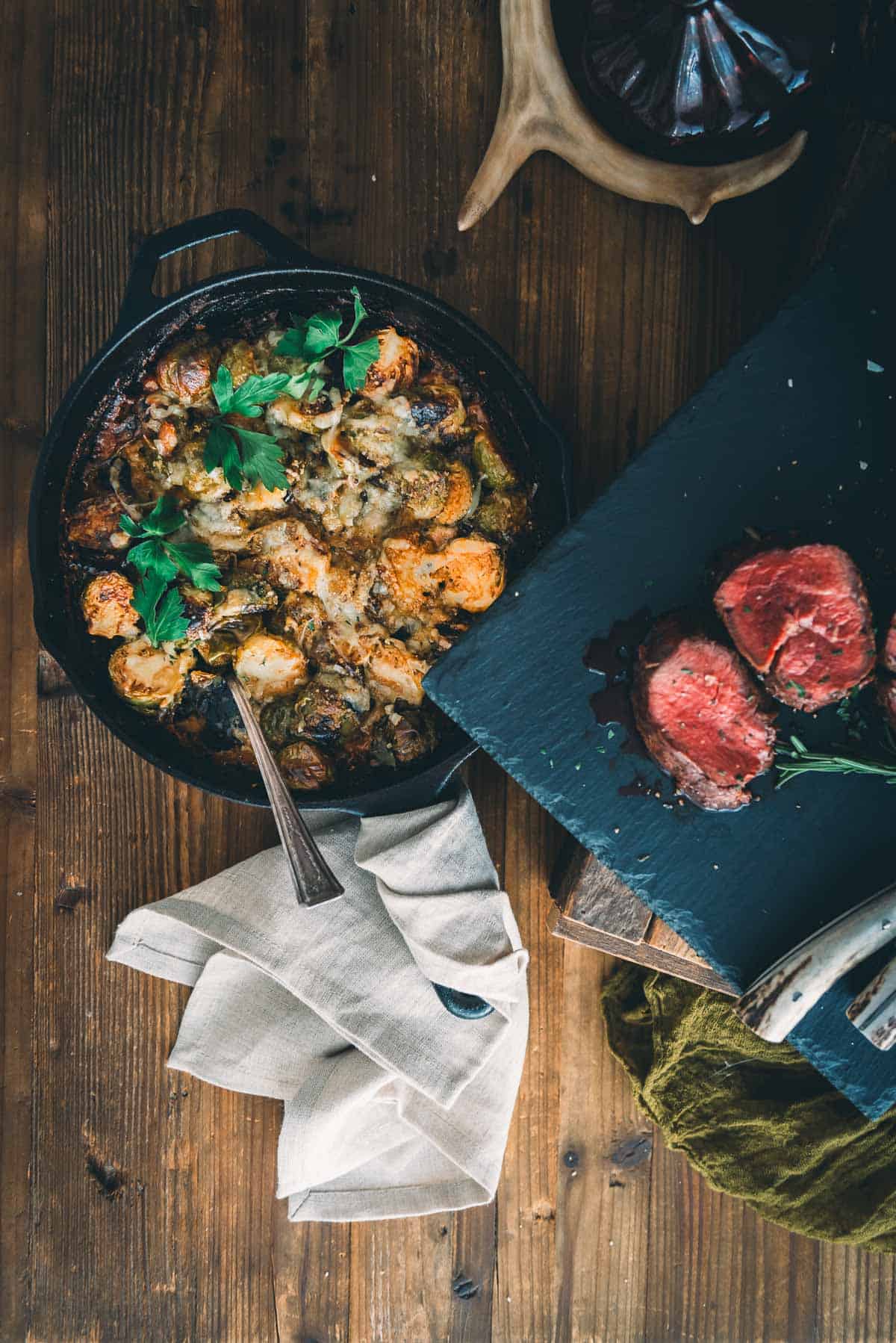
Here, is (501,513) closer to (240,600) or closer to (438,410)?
(438,410)

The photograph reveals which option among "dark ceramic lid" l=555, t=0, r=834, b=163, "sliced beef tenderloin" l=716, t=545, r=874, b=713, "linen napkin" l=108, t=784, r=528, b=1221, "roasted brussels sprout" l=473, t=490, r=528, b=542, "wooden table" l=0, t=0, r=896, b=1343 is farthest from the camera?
"wooden table" l=0, t=0, r=896, b=1343

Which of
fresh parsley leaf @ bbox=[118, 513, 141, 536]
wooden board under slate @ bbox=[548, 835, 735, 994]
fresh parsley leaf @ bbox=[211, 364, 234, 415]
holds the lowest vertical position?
wooden board under slate @ bbox=[548, 835, 735, 994]

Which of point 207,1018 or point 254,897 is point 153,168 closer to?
point 254,897

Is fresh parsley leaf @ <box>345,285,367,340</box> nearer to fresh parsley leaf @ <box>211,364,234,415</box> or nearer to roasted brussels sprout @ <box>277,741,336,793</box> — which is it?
fresh parsley leaf @ <box>211,364,234,415</box>

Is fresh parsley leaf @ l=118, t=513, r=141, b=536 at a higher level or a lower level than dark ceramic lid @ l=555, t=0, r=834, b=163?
lower

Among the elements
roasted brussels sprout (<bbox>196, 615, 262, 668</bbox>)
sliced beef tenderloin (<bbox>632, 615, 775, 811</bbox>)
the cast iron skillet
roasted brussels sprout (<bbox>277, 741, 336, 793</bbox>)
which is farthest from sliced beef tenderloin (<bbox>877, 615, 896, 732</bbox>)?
roasted brussels sprout (<bbox>196, 615, 262, 668</bbox>)

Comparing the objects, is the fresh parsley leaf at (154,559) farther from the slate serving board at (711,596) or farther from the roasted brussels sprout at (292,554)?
the slate serving board at (711,596)
